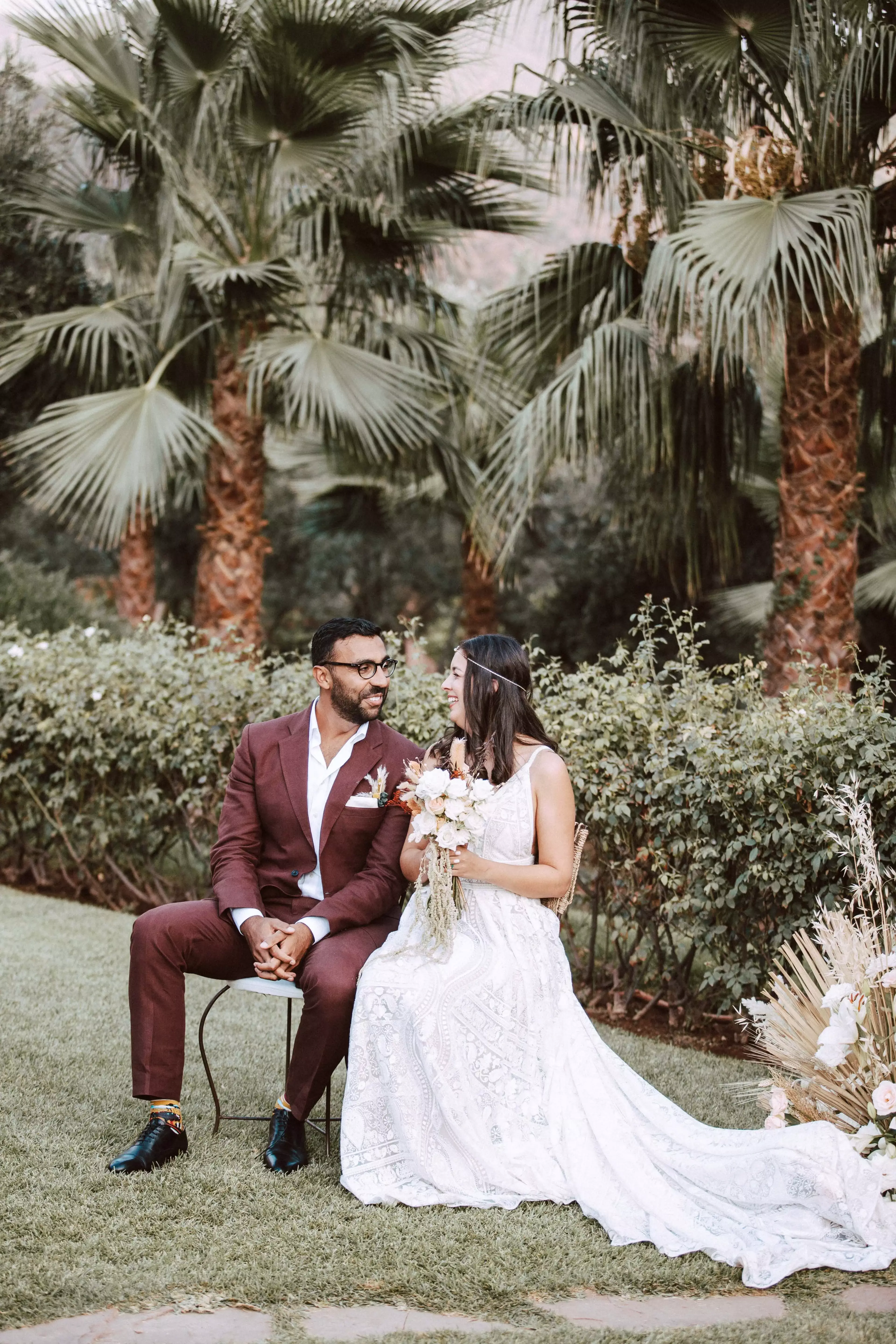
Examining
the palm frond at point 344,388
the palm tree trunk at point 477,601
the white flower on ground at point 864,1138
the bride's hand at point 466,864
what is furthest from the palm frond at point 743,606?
the white flower on ground at point 864,1138

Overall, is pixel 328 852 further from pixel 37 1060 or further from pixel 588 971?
pixel 588 971

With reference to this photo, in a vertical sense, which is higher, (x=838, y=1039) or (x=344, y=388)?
(x=344, y=388)

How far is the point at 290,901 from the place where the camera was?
407cm

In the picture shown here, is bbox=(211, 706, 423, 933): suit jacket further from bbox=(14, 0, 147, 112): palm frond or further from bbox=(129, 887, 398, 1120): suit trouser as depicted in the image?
bbox=(14, 0, 147, 112): palm frond

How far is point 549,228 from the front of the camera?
9781 millimetres

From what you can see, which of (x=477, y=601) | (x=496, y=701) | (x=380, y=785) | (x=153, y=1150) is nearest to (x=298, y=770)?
(x=380, y=785)

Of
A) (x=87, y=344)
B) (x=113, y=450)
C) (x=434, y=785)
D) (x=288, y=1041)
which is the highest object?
(x=87, y=344)

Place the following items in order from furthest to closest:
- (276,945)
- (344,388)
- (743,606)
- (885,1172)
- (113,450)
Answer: (743,606)
(344,388)
(113,450)
(276,945)
(885,1172)

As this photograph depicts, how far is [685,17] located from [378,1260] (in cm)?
683

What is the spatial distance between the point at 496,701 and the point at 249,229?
6.56 m

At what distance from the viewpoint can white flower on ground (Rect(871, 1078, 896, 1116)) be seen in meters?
3.13

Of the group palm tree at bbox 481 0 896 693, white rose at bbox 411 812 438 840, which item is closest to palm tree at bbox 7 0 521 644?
palm tree at bbox 481 0 896 693

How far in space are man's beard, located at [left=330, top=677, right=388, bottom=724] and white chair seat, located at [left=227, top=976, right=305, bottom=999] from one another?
889 millimetres

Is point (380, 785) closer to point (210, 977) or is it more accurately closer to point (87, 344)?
point (210, 977)
